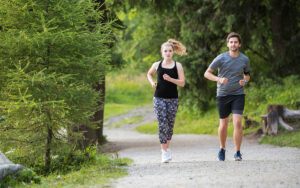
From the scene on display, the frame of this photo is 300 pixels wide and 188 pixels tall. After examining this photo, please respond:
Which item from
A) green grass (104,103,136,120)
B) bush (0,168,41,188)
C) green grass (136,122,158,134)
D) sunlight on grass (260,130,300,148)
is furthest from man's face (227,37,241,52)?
green grass (104,103,136,120)

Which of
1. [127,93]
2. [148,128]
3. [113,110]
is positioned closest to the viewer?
[148,128]

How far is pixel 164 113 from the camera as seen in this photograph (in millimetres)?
7605

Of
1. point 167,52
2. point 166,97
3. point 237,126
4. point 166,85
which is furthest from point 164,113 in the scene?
point 237,126

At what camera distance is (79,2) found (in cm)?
727

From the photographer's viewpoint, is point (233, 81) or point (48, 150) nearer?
point (233, 81)

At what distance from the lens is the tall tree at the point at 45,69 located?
680 centimetres

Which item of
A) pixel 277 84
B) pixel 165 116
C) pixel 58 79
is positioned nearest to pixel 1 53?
pixel 58 79

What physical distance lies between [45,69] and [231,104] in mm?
3038

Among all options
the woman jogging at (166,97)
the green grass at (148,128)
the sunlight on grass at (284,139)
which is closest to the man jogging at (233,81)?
the woman jogging at (166,97)

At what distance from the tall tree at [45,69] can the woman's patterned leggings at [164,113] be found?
103cm

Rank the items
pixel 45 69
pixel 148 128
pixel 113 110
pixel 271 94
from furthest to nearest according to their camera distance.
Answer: pixel 113 110 < pixel 148 128 < pixel 271 94 < pixel 45 69

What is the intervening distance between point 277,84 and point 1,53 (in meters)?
12.4

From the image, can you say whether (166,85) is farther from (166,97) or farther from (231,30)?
(231,30)

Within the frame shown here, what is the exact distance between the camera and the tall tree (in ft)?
22.3
